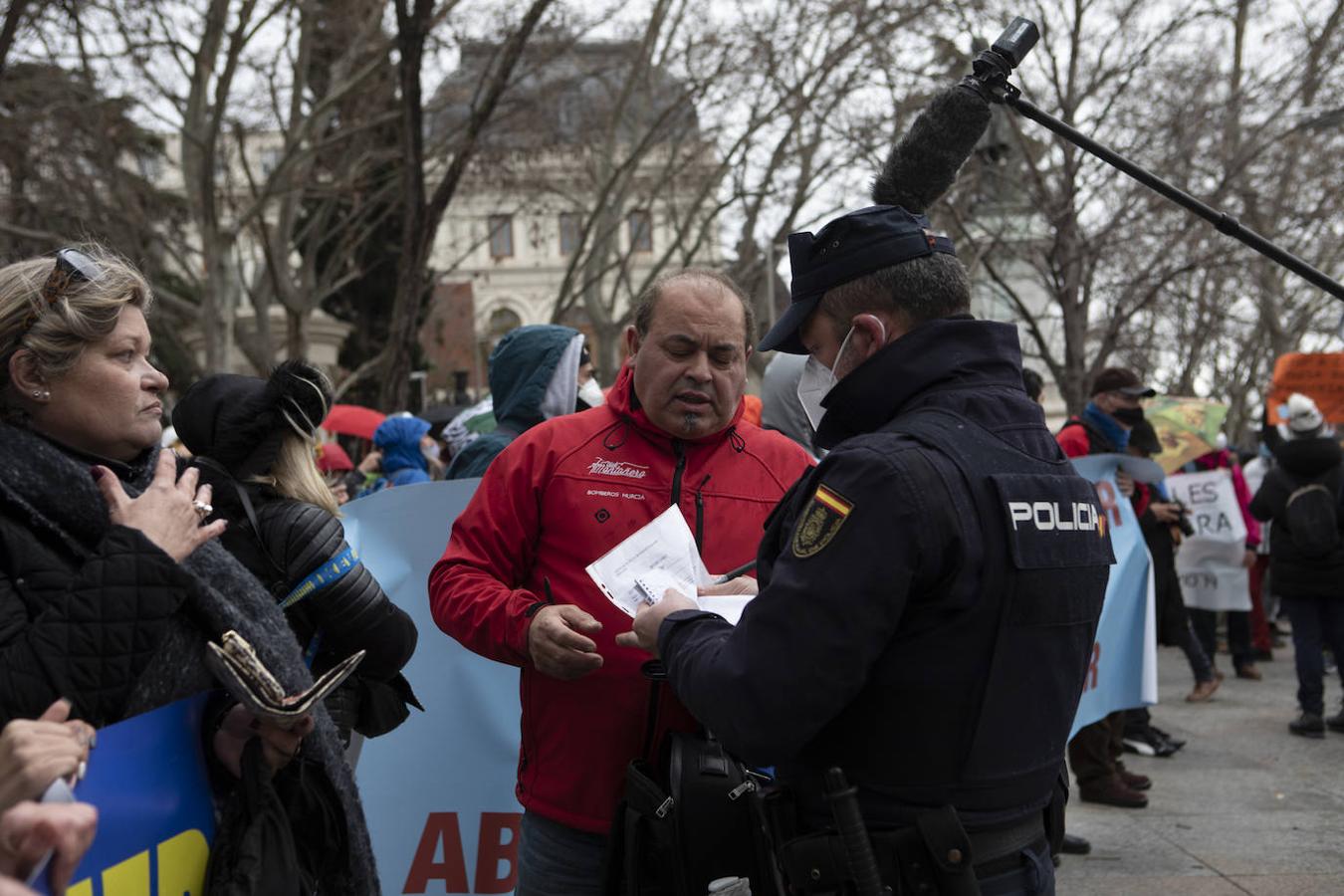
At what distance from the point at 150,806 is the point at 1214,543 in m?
9.91

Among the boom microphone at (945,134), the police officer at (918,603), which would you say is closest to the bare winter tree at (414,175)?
the boom microphone at (945,134)

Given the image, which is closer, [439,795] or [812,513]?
[812,513]

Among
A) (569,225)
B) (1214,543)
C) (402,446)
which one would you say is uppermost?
(569,225)

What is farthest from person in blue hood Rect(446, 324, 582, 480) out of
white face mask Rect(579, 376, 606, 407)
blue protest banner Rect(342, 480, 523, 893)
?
blue protest banner Rect(342, 480, 523, 893)

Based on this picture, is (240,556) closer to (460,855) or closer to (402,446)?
(460,855)

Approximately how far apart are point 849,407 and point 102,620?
1.30 m

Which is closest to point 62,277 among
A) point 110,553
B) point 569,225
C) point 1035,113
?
point 110,553

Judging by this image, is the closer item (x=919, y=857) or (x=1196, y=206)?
(x=919, y=857)

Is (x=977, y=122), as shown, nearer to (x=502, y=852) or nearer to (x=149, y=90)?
(x=502, y=852)

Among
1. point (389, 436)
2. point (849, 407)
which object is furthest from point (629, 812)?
point (389, 436)

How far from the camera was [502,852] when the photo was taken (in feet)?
13.4

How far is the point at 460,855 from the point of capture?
410 centimetres

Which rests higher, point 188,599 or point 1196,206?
point 1196,206

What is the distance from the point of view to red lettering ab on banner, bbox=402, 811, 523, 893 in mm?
4059
